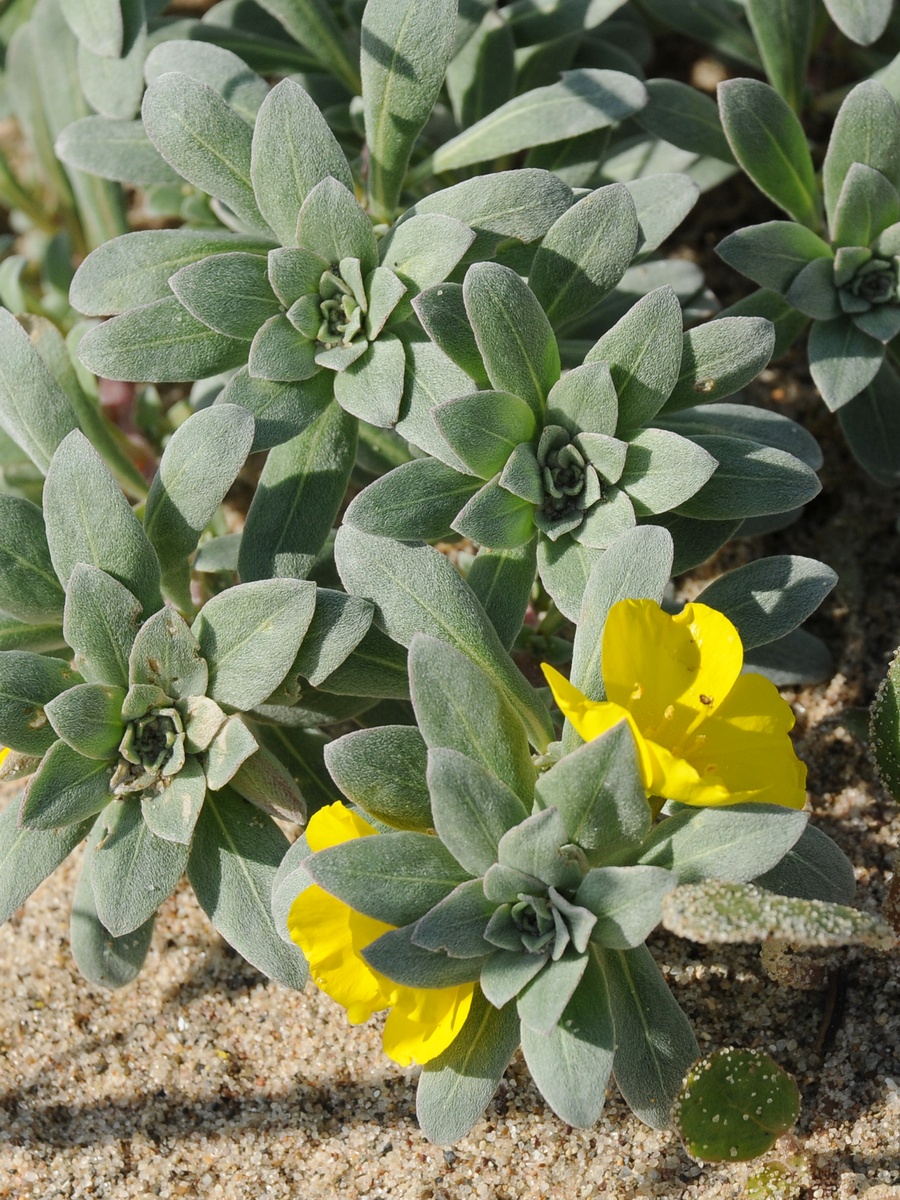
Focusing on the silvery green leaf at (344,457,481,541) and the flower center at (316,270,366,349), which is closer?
the silvery green leaf at (344,457,481,541)

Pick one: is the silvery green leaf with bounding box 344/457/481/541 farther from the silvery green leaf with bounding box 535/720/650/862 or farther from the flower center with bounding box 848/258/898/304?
the flower center with bounding box 848/258/898/304

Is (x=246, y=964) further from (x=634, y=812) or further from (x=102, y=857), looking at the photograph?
(x=634, y=812)

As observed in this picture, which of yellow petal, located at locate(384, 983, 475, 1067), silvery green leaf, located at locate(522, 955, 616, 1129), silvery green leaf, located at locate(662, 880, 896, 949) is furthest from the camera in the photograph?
yellow petal, located at locate(384, 983, 475, 1067)

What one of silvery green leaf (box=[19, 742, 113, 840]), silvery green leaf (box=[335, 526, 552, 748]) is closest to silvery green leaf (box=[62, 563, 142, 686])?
silvery green leaf (box=[19, 742, 113, 840])

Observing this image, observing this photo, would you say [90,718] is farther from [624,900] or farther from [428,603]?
[624,900]

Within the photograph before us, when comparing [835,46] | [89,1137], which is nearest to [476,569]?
[89,1137]

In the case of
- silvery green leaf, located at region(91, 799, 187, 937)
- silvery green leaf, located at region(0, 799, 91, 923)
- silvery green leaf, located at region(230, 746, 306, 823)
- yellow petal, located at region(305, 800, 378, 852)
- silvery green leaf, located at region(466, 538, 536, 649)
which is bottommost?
silvery green leaf, located at region(0, 799, 91, 923)

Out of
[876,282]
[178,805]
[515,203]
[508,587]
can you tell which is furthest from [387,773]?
[876,282]
